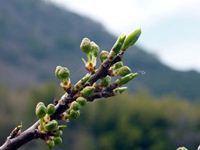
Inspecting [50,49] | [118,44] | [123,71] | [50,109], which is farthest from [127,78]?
[50,49]

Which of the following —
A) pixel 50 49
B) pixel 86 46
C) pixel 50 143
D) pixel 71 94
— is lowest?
pixel 50 143

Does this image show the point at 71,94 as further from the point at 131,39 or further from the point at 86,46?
the point at 131,39

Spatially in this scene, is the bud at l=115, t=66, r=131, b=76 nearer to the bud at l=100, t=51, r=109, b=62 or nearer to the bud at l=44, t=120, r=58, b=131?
the bud at l=100, t=51, r=109, b=62

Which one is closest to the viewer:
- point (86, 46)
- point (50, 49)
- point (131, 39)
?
point (131, 39)

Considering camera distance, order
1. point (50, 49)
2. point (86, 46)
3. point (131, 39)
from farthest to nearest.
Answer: point (50, 49) → point (86, 46) → point (131, 39)

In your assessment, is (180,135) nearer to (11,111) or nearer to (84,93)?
(11,111)
